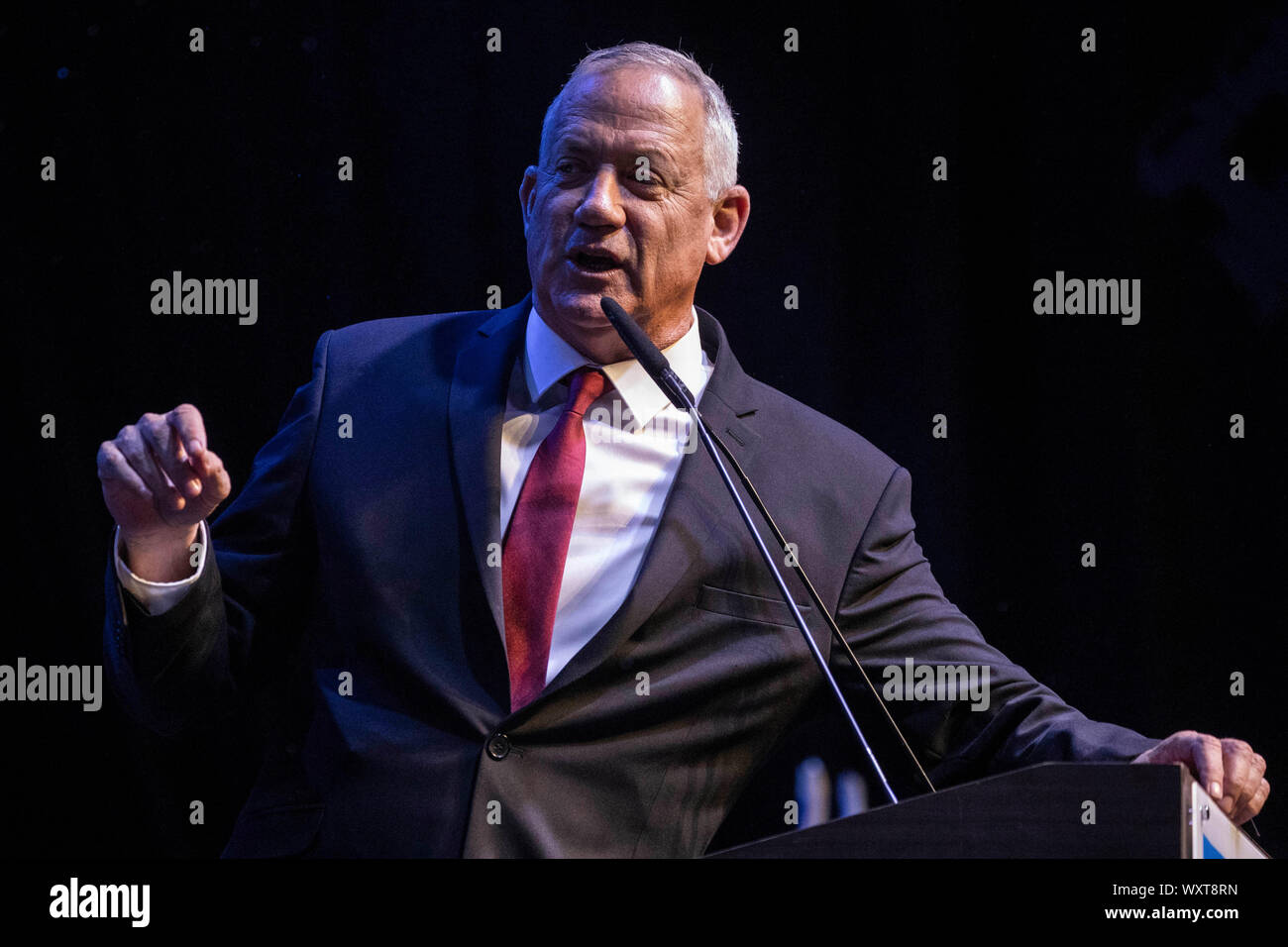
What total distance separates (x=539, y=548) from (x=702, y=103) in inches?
27.6

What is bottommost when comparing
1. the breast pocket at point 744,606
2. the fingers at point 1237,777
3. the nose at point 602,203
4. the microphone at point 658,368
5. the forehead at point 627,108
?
the fingers at point 1237,777

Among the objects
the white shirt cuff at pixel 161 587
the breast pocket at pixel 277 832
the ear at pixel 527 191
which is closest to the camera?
the white shirt cuff at pixel 161 587

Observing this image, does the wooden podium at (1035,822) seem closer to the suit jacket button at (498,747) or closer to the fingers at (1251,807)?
the fingers at (1251,807)

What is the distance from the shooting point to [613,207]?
188cm

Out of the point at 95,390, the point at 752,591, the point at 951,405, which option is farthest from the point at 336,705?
the point at 951,405

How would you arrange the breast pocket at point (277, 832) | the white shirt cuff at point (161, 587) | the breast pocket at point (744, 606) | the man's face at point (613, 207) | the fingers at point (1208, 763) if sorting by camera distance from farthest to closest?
the man's face at point (613, 207)
the breast pocket at point (744, 606)
the breast pocket at point (277, 832)
the white shirt cuff at point (161, 587)
the fingers at point (1208, 763)

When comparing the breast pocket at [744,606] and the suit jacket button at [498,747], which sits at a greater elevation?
the breast pocket at [744,606]

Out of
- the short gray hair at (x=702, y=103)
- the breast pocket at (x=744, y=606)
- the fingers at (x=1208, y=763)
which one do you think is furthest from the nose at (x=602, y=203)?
the fingers at (x=1208, y=763)

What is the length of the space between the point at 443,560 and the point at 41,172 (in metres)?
0.92

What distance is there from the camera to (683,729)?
172 cm

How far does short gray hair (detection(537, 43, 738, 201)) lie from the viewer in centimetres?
195

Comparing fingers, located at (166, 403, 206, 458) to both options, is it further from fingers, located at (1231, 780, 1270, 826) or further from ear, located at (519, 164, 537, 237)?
fingers, located at (1231, 780, 1270, 826)

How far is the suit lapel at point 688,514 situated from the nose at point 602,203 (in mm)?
255

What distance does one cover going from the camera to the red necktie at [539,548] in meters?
1.68
